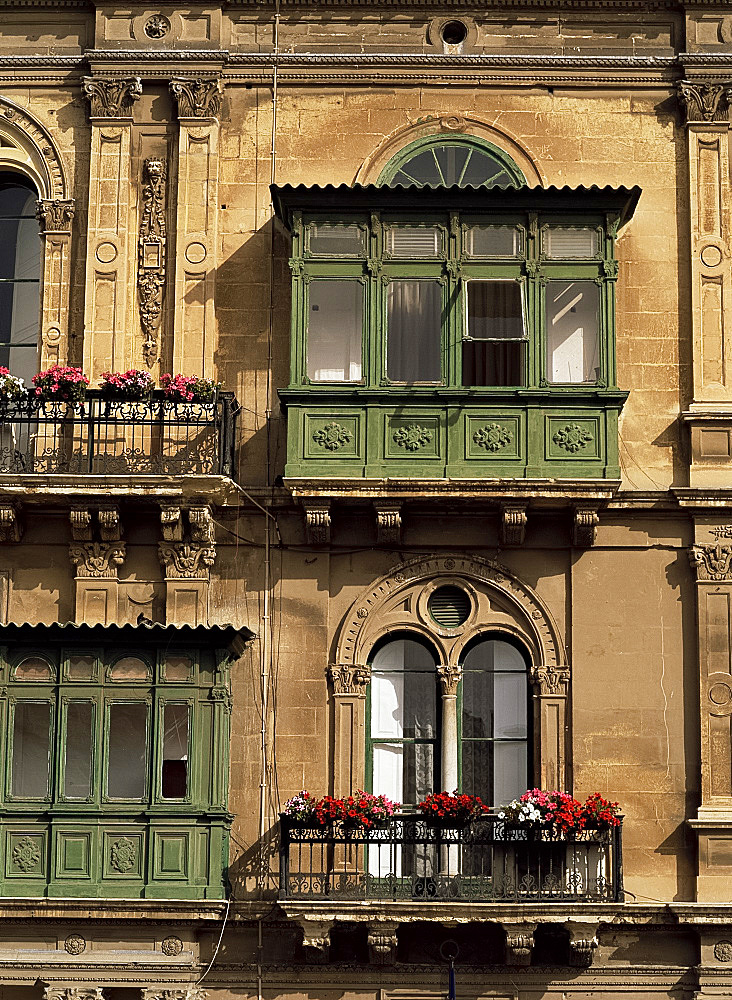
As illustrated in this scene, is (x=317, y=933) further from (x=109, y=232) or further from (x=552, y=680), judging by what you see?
(x=109, y=232)

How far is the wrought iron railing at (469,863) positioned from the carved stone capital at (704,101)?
33.3 feet

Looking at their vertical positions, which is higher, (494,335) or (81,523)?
(494,335)

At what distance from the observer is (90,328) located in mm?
28234

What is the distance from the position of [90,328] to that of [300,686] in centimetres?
580

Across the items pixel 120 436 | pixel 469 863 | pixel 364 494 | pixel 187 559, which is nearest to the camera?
pixel 469 863

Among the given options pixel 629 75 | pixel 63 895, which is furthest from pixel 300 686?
pixel 629 75

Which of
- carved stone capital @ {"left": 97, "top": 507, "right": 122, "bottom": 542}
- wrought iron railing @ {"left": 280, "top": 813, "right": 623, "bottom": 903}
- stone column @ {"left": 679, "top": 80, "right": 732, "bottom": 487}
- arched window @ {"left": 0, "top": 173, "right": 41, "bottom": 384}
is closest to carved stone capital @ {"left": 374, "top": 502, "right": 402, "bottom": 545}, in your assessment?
carved stone capital @ {"left": 97, "top": 507, "right": 122, "bottom": 542}

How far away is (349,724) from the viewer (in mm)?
27094

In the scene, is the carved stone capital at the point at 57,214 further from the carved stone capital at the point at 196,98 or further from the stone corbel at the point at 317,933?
the stone corbel at the point at 317,933

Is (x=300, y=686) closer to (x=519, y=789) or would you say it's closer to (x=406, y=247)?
(x=519, y=789)

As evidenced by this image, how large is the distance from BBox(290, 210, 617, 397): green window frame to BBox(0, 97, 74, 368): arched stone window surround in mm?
3526

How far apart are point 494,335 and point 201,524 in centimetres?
472

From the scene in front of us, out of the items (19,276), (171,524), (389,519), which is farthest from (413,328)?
(19,276)

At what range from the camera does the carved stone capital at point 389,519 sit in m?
27.0
